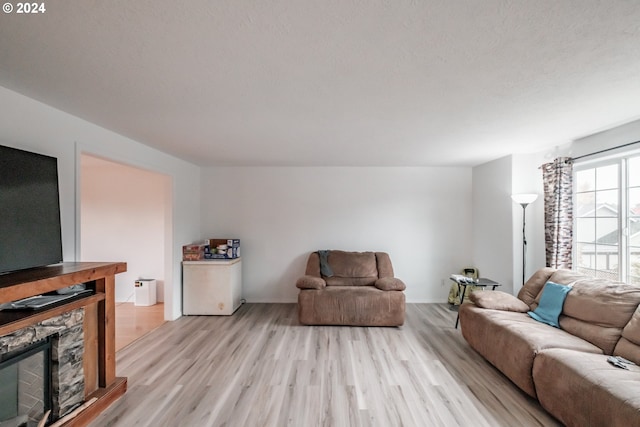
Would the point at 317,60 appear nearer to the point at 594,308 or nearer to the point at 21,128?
the point at 21,128

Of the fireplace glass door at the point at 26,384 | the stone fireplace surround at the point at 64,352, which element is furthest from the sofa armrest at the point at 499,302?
the fireplace glass door at the point at 26,384

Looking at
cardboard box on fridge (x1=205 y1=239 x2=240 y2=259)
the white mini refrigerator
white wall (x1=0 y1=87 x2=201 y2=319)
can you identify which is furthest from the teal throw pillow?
white wall (x1=0 y1=87 x2=201 y2=319)

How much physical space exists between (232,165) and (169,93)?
291 centimetres

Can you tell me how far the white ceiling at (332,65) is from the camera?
1.23 meters

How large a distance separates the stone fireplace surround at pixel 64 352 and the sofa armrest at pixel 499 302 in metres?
3.70

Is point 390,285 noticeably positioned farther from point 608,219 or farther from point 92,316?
point 92,316

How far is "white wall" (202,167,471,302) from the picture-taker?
495 cm

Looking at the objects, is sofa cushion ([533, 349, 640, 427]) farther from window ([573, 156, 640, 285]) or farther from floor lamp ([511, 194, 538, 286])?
floor lamp ([511, 194, 538, 286])

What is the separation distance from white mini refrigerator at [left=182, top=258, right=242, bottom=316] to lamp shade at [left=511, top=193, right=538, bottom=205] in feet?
13.5

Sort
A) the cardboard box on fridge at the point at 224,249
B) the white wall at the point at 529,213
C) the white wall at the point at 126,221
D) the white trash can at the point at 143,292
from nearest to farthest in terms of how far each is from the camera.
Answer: the white wall at the point at 529,213 → the cardboard box on fridge at the point at 224,249 → the white trash can at the point at 143,292 → the white wall at the point at 126,221

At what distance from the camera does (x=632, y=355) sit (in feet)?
6.84

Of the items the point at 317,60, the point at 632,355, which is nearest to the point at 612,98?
the point at 632,355

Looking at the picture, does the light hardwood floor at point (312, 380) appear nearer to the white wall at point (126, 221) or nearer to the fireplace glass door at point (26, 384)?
the fireplace glass door at point (26, 384)

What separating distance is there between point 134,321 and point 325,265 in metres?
2.92
